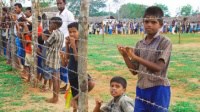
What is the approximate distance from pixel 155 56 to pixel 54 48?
104 inches

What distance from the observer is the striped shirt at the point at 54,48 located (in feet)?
14.1

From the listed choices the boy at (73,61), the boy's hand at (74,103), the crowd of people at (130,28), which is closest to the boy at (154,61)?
the boy at (73,61)

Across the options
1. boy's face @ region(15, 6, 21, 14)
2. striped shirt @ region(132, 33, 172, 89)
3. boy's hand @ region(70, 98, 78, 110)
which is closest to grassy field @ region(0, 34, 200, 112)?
boy's hand @ region(70, 98, 78, 110)

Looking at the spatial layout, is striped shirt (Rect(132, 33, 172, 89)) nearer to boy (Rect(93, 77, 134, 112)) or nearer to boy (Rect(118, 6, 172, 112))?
boy (Rect(118, 6, 172, 112))

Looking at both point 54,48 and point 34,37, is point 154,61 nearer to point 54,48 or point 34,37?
point 54,48

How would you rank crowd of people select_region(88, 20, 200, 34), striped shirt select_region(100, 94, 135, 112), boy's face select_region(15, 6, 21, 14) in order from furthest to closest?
1. crowd of people select_region(88, 20, 200, 34)
2. boy's face select_region(15, 6, 21, 14)
3. striped shirt select_region(100, 94, 135, 112)

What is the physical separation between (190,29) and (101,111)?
30.2 metres

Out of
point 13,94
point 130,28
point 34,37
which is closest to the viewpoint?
point 13,94

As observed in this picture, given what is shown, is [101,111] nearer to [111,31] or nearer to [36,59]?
[36,59]

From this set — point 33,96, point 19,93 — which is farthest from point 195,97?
point 19,93

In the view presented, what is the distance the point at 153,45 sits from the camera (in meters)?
2.12

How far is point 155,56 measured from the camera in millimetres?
2094

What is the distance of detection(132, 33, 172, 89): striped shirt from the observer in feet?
6.65

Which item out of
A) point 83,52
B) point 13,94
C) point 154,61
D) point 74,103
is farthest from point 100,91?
point 154,61
